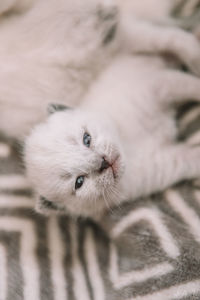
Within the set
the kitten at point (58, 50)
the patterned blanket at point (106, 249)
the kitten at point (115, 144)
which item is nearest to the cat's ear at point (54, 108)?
the kitten at point (115, 144)

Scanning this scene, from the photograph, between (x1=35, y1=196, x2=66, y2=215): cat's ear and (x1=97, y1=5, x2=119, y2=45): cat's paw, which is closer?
(x1=35, y1=196, x2=66, y2=215): cat's ear

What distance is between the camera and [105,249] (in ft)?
4.14

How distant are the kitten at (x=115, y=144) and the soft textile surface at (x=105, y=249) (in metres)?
0.09

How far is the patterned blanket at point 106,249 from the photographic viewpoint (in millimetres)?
1049

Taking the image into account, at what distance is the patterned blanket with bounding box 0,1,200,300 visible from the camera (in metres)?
1.05

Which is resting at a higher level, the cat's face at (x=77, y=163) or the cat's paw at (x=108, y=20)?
the cat's paw at (x=108, y=20)

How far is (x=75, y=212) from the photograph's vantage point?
46.3 inches

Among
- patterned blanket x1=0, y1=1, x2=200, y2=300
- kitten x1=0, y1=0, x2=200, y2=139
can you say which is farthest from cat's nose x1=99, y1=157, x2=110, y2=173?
kitten x1=0, y1=0, x2=200, y2=139

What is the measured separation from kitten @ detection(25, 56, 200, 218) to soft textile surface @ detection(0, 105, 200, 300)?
9cm

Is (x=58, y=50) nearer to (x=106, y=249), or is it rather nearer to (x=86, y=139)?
(x=86, y=139)

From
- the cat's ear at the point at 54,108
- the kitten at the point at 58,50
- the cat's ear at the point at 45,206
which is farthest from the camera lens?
the kitten at the point at 58,50

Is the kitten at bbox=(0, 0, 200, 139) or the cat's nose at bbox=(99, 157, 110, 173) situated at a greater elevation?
the kitten at bbox=(0, 0, 200, 139)

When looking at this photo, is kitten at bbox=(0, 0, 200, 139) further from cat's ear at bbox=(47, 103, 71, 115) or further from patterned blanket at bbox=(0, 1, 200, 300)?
patterned blanket at bbox=(0, 1, 200, 300)

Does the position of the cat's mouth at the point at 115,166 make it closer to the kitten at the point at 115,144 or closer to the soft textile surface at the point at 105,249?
the kitten at the point at 115,144
